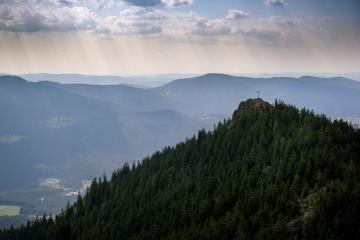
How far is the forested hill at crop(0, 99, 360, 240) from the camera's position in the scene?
3787 inches

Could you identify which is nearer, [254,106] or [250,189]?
[250,189]

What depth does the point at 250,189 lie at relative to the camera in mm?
120875

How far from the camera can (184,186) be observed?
160m

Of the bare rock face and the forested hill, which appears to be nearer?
the forested hill

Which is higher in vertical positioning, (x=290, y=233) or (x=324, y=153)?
(x=324, y=153)

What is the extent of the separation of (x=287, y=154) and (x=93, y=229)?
238 feet

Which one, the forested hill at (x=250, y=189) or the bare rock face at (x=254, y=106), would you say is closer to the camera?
the forested hill at (x=250, y=189)

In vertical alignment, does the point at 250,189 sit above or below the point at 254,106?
below

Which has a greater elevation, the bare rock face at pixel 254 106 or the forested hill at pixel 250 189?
the bare rock face at pixel 254 106

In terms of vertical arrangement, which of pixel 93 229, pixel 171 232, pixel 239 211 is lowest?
pixel 93 229

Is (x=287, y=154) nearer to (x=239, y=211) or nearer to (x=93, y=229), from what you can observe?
(x=239, y=211)

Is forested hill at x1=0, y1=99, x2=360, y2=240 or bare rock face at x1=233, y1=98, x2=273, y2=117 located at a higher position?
bare rock face at x1=233, y1=98, x2=273, y2=117

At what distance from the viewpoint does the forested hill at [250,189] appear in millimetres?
96188

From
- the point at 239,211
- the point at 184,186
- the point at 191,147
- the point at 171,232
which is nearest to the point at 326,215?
the point at 239,211
